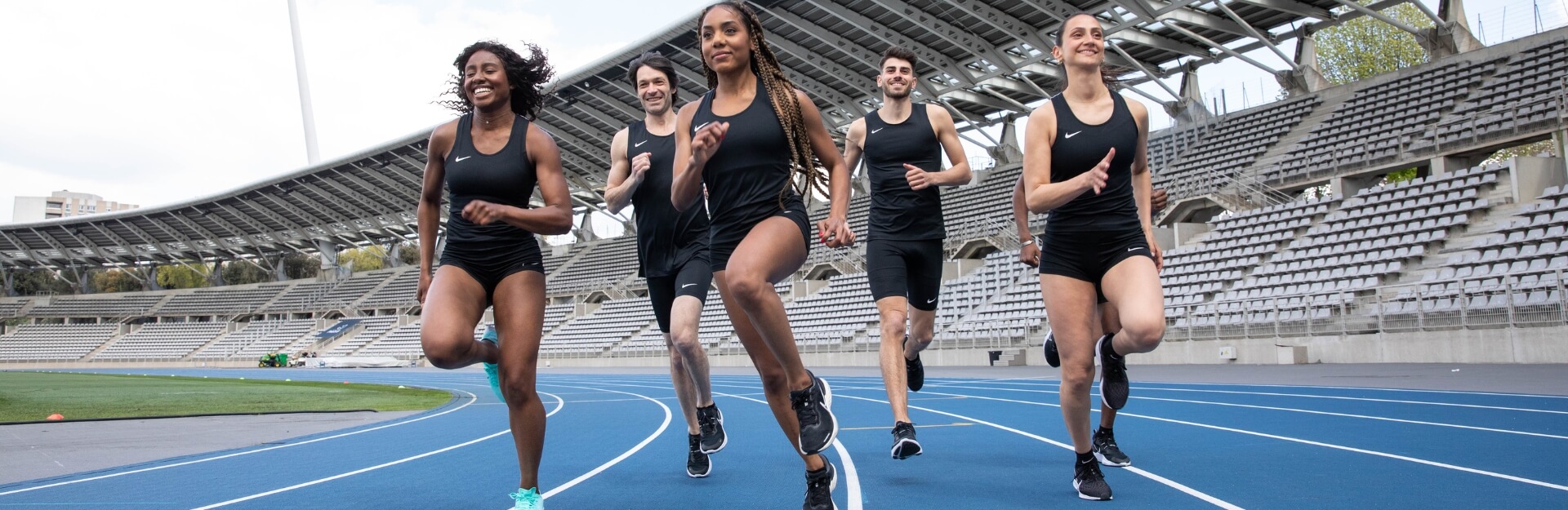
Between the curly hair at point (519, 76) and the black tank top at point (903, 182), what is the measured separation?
6.35ft

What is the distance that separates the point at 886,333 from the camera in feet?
17.1

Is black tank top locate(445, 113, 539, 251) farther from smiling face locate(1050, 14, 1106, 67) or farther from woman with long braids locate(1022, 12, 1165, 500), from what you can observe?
smiling face locate(1050, 14, 1106, 67)

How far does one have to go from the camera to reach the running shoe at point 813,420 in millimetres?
3188

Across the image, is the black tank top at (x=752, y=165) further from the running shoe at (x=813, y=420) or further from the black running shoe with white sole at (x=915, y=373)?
the black running shoe with white sole at (x=915, y=373)

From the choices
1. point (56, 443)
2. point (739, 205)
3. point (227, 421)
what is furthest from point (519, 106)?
point (227, 421)

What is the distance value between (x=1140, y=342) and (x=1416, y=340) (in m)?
13.2

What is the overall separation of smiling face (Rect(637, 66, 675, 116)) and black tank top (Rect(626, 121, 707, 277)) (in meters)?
0.17

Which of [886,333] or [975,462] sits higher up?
[886,333]

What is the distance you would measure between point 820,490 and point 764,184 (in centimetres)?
110

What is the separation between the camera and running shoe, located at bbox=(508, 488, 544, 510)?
11.1ft

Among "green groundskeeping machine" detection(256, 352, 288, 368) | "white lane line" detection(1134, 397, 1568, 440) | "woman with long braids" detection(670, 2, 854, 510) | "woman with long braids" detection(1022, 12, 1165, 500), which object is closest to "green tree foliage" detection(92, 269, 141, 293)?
"green groundskeeping machine" detection(256, 352, 288, 368)

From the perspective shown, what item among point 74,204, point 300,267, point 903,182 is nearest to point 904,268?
point 903,182

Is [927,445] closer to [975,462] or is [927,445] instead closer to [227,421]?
[975,462]

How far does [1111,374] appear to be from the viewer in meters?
3.91
